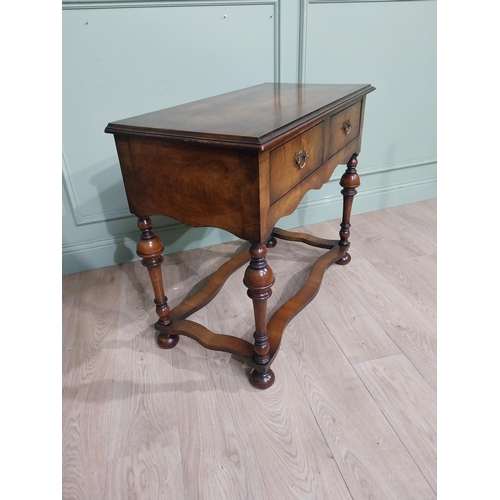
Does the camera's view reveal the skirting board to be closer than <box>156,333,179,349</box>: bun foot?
No

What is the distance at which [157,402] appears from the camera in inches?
45.4

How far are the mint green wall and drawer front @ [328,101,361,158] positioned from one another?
49 centimetres

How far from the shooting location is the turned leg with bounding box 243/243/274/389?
1.00 metres

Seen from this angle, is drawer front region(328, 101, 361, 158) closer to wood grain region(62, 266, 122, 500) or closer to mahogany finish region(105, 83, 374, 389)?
mahogany finish region(105, 83, 374, 389)

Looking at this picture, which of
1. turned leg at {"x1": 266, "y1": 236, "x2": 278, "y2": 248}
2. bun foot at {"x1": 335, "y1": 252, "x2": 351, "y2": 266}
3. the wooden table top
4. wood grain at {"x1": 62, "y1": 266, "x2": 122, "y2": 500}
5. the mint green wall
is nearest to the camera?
the wooden table top

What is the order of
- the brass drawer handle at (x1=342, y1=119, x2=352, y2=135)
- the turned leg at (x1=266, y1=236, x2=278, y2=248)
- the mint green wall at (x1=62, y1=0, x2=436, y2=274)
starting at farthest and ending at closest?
the turned leg at (x1=266, y1=236, x2=278, y2=248)
the mint green wall at (x1=62, y1=0, x2=436, y2=274)
the brass drawer handle at (x1=342, y1=119, x2=352, y2=135)

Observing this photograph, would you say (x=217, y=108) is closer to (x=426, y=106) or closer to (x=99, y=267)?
(x=99, y=267)

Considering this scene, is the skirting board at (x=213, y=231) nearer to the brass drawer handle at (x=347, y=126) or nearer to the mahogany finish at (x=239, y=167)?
the mahogany finish at (x=239, y=167)

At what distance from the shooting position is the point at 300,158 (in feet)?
3.40

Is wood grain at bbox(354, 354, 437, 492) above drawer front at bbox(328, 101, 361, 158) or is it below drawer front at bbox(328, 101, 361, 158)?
below

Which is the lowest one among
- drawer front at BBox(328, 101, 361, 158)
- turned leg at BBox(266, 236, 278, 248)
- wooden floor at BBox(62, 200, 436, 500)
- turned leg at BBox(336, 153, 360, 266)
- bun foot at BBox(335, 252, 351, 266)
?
wooden floor at BBox(62, 200, 436, 500)

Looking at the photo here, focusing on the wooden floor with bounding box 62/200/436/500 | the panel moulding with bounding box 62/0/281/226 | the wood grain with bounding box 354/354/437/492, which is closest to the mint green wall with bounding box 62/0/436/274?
the panel moulding with bounding box 62/0/281/226

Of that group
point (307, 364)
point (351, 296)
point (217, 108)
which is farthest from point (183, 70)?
point (307, 364)

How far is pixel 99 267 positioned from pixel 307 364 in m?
1.13
